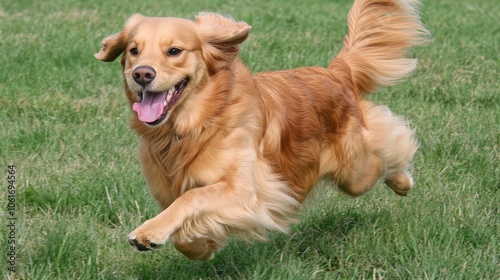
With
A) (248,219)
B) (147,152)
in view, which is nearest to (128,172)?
(147,152)

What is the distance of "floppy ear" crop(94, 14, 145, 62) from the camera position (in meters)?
4.66

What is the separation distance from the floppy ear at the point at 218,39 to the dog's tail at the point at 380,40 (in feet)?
4.11

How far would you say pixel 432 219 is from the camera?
16.5 ft

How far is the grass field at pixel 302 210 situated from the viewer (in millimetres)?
4555

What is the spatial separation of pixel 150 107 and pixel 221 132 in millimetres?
391

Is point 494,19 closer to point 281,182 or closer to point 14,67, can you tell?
point 14,67

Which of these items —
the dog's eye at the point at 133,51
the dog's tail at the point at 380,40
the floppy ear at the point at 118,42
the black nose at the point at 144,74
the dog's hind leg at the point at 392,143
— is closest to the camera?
the black nose at the point at 144,74

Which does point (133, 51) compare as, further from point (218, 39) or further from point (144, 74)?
point (218, 39)

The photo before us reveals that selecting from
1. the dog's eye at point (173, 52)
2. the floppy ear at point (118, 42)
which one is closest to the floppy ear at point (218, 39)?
the dog's eye at point (173, 52)

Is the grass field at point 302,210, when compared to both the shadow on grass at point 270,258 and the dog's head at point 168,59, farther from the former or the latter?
the dog's head at point 168,59

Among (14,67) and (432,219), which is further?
(14,67)

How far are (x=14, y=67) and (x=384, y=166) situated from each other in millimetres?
4094

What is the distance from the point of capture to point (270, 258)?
15.4 ft

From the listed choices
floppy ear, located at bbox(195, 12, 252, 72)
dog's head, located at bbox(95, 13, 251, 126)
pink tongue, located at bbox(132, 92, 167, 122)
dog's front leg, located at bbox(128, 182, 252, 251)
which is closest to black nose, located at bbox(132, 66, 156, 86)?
dog's head, located at bbox(95, 13, 251, 126)
